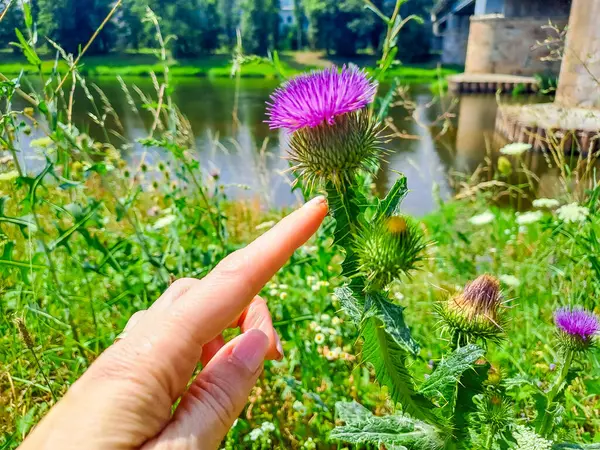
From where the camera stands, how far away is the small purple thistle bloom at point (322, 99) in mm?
1422

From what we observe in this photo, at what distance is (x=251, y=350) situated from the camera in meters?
1.25

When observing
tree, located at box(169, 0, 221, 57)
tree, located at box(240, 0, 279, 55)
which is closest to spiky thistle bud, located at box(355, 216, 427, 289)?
tree, located at box(169, 0, 221, 57)

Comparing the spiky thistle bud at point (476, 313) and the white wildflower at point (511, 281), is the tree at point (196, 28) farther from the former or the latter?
the spiky thistle bud at point (476, 313)

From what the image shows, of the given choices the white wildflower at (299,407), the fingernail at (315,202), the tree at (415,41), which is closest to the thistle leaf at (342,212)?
the fingernail at (315,202)

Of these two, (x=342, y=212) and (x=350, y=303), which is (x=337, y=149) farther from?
(x=350, y=303)

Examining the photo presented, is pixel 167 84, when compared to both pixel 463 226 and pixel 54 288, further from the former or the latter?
pixel 463 226

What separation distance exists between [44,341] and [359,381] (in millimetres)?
1738

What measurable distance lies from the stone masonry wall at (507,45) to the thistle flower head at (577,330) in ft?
108

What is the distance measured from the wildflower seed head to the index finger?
9.8 inches

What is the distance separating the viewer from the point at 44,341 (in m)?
2.66

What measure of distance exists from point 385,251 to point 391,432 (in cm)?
63

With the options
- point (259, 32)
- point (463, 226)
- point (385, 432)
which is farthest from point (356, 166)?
point (259, 32)

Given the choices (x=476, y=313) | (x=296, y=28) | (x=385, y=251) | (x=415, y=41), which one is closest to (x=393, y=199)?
(x=385, y=251)

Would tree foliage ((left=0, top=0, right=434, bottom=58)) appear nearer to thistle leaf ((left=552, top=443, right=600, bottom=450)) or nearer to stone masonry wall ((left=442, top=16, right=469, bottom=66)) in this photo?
stone masonry wall ((left=442, top=16, right=469, bottom=66))
